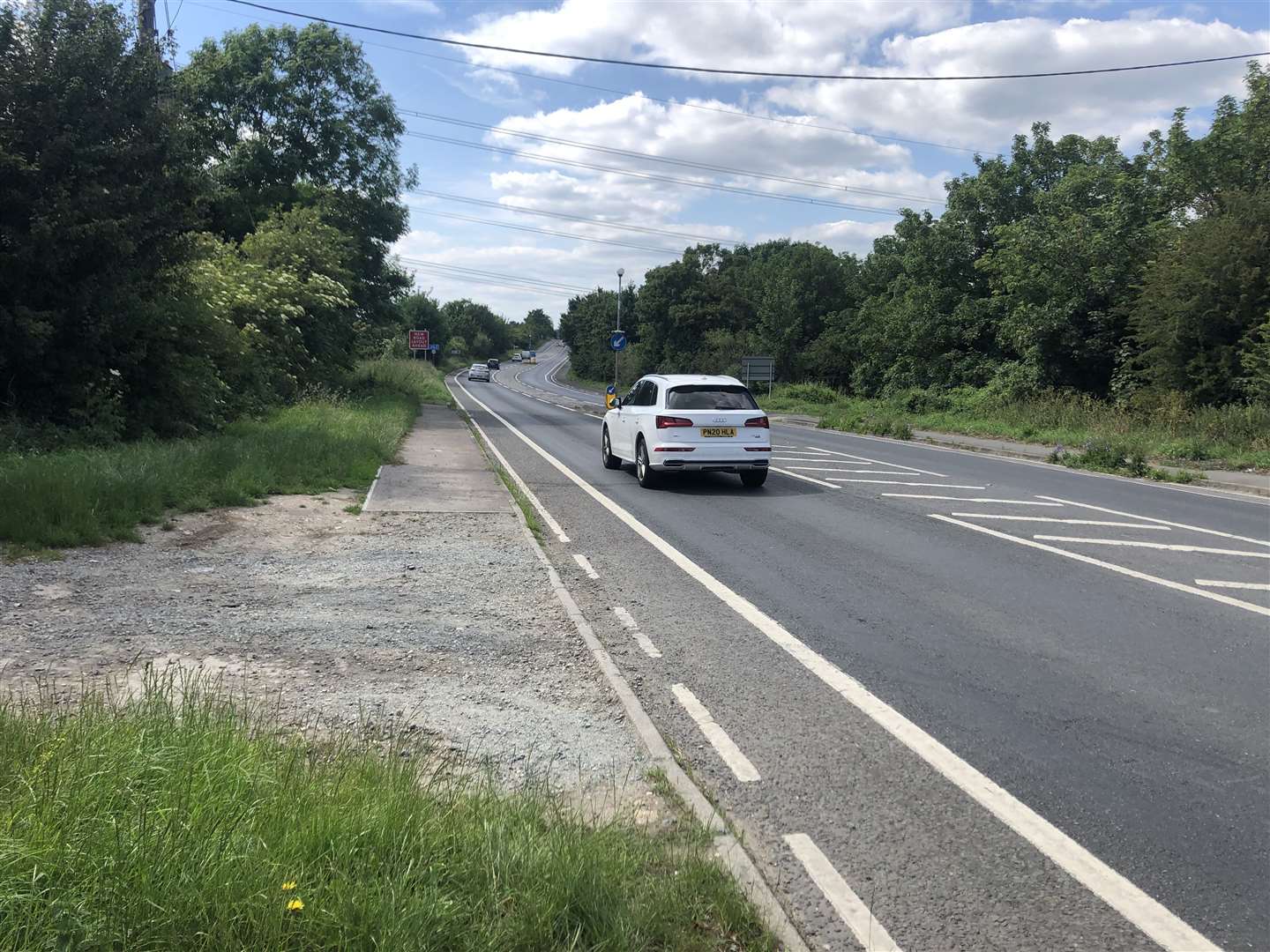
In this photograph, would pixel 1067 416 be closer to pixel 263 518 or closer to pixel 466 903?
pixel 263 518

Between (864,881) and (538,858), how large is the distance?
120cm

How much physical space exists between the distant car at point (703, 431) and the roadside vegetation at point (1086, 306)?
31.1 feet

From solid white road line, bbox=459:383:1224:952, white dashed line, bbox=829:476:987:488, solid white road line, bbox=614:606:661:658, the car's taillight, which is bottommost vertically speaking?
solid white road line, bbox=614:606:661:658

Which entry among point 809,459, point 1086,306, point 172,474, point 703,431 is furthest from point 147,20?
point 1086,306

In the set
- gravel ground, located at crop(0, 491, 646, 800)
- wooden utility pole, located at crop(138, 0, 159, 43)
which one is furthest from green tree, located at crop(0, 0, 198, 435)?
gravel ground, located at crop(0, 491, 646, 800)

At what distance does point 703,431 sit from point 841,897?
1104 centimetres

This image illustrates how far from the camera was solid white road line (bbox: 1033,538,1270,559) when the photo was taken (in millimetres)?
9664

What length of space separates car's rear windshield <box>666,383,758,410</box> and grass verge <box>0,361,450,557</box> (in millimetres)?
4866

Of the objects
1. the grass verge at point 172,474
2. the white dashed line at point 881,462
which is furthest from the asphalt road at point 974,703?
the white dashed line at point 881,462

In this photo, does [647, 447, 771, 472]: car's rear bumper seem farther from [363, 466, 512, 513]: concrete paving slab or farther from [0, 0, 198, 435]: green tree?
[0, 0, 198, 435]: green tree

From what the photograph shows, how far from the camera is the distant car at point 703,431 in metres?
14.0

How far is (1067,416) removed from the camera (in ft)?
88.4

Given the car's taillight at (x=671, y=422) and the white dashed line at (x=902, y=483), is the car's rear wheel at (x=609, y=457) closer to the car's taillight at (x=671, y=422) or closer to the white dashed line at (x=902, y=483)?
the car's taillight at (x=671, y=422)

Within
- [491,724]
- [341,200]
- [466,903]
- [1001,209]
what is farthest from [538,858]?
[1001,209]
